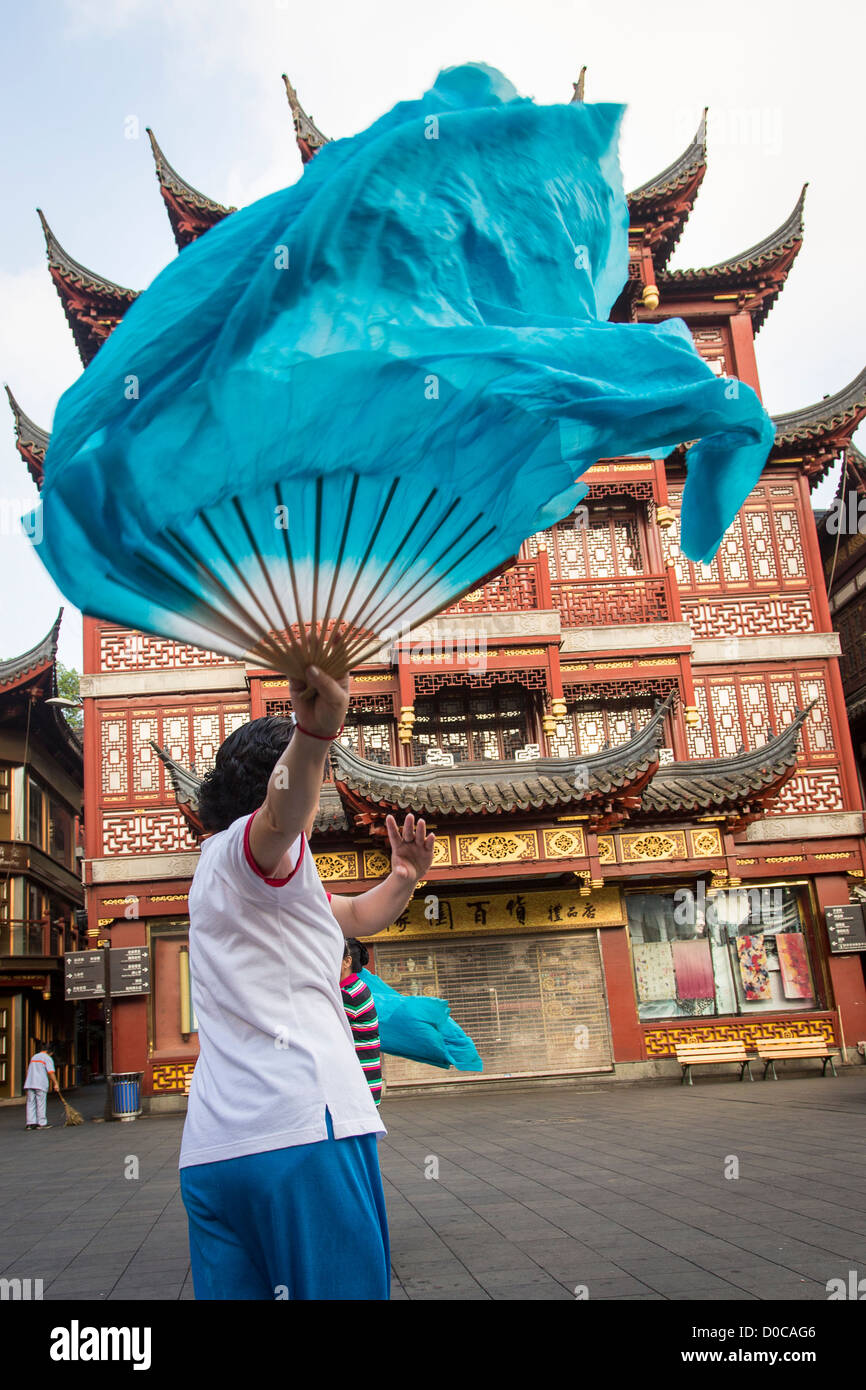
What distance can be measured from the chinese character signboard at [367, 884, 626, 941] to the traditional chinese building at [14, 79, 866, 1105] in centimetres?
4

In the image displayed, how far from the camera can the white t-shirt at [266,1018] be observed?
2029 millimetres

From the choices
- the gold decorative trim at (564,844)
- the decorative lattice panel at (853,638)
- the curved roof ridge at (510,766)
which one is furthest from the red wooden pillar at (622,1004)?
the decorative lattice panel at (853,638)

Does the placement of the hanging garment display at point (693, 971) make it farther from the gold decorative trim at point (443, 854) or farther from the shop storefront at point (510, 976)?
the gold decorative trim at point (443, 854)

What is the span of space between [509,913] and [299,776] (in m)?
16.5

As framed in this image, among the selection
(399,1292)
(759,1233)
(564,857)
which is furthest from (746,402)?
(564,857)

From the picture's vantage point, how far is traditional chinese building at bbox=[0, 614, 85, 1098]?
26078 mm

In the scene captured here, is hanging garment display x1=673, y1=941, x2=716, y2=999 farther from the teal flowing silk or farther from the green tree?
the green tree

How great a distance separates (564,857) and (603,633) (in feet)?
14.7

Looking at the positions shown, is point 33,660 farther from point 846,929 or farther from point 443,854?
point 846,929

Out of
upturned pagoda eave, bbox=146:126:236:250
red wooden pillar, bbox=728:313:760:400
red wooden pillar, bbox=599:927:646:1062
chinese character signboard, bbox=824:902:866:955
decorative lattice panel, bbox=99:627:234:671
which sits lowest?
red wooden pillar, bbox=599:927:646:1062

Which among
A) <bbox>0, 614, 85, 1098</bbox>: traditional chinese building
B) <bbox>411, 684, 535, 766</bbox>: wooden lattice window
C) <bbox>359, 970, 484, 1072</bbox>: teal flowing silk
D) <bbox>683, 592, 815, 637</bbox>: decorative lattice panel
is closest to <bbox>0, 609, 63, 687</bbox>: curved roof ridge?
<bbox>0, 614, 85, 1098</bbox>: traditional chinese building

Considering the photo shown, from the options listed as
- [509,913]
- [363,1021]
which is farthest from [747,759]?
[363,1021]
